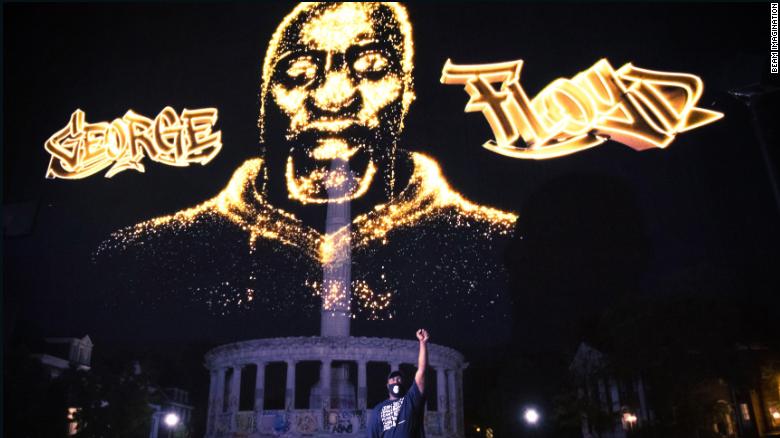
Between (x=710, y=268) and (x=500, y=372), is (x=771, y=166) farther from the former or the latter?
(x=500, y=372)

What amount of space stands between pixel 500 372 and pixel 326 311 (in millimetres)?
21551

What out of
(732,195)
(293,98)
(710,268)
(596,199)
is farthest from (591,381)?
(596,199)

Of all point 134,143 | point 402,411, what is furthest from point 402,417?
point 134,143

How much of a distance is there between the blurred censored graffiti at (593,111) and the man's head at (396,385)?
600 inches

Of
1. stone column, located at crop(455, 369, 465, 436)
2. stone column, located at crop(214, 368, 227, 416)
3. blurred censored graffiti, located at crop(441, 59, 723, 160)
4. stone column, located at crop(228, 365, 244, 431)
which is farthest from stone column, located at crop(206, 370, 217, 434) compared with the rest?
blurred censored graffiti, located at crop(441, 59, 723, 160)

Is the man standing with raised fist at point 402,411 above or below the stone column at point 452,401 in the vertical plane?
below

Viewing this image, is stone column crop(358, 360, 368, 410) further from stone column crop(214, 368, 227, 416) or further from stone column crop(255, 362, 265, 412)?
stone column crop(214, 368, 227, 416)

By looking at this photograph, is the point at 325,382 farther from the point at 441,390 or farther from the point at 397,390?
the point at 397,390

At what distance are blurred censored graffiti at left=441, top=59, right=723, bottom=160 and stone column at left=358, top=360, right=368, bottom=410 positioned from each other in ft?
85.7

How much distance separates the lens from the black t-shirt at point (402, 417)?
718 centimetres

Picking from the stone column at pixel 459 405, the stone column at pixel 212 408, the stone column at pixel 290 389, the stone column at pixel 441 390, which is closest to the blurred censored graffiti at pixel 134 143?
the stone column at pixel 290 389

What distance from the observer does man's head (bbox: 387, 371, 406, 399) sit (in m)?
7.51

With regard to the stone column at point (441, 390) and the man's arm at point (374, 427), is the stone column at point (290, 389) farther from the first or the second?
the man's arm at point (374, 427)

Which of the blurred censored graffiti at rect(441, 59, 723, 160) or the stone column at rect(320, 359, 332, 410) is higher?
the blurred censored graffiti at rect(441, 59, 723, 160)
